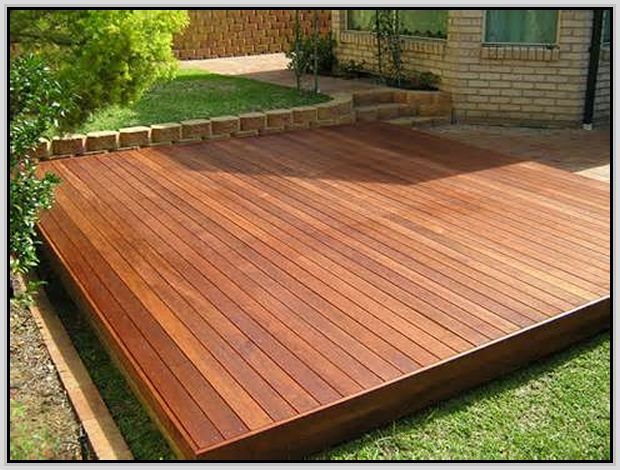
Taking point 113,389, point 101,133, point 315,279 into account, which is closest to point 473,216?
point 315,279

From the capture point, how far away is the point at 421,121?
7676 mm

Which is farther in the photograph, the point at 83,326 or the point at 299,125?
the point at 299,125

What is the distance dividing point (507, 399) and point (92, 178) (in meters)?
3.70

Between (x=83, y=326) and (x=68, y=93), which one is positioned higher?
(x=68, y=93)

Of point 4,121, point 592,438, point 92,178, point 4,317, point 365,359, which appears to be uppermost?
point 4,121

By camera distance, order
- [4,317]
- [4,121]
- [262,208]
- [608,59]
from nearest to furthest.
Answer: [4,121]
[4,317]
[262,208]
[608,59]

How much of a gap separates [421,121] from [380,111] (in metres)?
0.46

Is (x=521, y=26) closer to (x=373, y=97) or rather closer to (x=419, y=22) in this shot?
(x=419, y=22)

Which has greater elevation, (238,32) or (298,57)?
(238,32)

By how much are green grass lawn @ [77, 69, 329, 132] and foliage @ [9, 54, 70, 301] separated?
3313 mm

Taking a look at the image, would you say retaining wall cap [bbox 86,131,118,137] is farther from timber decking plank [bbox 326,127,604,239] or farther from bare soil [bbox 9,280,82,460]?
bare soil [bbox 9,280,82,460]

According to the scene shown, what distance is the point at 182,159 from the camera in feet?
19.8

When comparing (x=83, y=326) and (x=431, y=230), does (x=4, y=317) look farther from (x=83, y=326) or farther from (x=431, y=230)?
(x=431, y=230)

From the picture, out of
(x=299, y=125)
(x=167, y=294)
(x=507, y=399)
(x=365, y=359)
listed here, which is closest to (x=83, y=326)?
(x=167, y=294)
